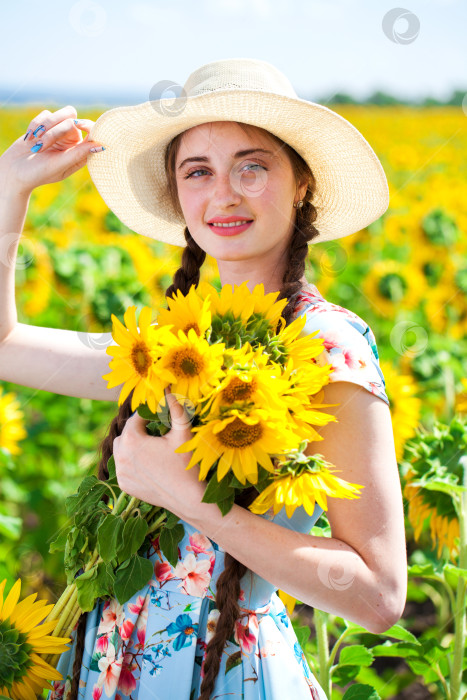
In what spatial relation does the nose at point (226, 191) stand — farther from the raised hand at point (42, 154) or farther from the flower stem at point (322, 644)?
the flower stem at point (322, 644)

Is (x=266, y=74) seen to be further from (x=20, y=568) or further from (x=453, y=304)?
(x=453, y=304)

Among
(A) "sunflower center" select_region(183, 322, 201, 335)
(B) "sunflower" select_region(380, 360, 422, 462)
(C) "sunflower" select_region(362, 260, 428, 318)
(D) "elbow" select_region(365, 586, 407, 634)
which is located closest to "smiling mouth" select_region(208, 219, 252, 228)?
(A) "sunflower center" select_region(183, 322, 201, 335)

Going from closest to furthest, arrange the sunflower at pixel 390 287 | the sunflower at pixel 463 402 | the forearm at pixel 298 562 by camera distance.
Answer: the forearm at pixel 298 562 < the sunflower at pixel 463 402 < the sunflower at pixel 390 287

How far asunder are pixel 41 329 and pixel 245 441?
0.83 metres

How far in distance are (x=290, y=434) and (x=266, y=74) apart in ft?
2.41

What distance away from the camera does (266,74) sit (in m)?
1.35

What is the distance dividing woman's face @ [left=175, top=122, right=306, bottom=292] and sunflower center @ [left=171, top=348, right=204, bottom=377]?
0.39 m

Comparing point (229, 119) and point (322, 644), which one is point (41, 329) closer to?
point (229, 119)

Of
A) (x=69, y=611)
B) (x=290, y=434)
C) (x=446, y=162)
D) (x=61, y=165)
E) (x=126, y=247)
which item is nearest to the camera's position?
(x=290, y=434)

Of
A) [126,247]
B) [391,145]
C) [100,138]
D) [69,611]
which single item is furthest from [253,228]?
[391,145]

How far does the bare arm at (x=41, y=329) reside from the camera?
1459mm

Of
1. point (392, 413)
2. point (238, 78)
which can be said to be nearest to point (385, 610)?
point (238, 78)

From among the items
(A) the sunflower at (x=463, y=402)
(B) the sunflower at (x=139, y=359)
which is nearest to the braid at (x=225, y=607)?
(B) the sunflower at (x=139, y=359)

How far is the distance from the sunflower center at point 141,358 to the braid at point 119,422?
18cm
